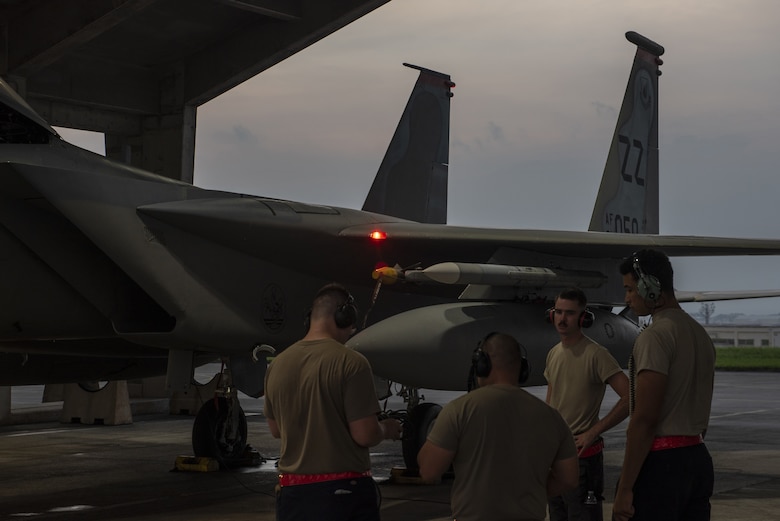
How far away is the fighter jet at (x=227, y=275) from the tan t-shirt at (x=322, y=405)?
341 centimetres

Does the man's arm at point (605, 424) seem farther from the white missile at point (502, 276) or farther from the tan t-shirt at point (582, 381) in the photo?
the white missile at point (502, 276)

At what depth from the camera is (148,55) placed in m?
17.8

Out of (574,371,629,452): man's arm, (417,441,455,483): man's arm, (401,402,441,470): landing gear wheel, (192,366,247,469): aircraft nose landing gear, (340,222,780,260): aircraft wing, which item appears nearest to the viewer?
(417,441,455,483): man's arm

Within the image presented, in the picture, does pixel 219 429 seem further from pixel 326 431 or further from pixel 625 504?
pixel 625 504

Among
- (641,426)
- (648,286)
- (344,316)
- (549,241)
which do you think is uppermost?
(549,241)

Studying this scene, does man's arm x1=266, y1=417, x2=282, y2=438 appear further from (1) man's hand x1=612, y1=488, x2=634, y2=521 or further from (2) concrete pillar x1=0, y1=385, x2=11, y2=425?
(2) concrete pillar x1=0, y1=385, x2=11, y2=425

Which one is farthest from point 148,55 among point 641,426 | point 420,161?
point 641,426

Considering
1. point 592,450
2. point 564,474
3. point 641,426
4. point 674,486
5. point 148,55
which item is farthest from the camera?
point 148,55

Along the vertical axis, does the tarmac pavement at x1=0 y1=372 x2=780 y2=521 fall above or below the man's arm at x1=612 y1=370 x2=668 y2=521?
below

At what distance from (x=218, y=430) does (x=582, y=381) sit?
5872mm

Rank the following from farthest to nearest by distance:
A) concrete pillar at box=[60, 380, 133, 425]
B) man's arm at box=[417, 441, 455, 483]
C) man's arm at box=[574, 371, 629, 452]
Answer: concrete pillar at box=[60, 380, 133, 425] < man's arm at box=[574, 371, 629, 452] < man's arm at box=[417, 441, 455, 483]

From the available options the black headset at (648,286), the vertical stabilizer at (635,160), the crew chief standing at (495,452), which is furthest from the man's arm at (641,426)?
the vertical stabilizer at (635,160)

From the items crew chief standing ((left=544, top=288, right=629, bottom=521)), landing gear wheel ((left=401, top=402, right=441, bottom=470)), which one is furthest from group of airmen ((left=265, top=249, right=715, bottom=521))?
landing gear wheel ((left=401, top=402, right=441, bottom=470))

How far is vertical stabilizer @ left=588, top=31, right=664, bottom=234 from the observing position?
12.6 meters
